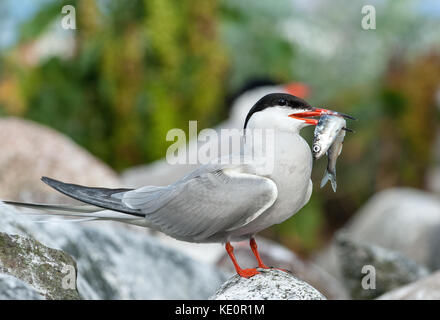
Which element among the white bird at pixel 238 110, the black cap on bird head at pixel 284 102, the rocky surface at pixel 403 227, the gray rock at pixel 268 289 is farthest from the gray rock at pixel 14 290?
the rocky surface at pixel 403 227

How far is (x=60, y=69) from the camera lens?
8633 millimetres

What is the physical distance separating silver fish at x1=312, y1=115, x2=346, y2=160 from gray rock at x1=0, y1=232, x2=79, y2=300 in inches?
44.5

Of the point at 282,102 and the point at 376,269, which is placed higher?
the point at 282,102

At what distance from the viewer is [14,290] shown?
2.06m

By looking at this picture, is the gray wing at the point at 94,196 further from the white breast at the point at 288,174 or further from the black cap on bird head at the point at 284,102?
the black cap on bird head at the point at 284,102

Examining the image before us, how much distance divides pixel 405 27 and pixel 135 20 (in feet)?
18.0

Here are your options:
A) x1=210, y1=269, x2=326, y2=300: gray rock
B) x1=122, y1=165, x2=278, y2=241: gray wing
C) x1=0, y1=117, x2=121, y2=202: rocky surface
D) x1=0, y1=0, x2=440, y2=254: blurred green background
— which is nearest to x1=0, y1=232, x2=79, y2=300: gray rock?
x1=122, y1=165, x2=278, y2=241: gray wing

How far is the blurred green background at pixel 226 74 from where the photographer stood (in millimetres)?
8125

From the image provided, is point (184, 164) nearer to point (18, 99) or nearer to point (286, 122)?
point (286, 122)

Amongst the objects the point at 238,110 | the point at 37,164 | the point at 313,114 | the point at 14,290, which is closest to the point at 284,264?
the point at 238,110

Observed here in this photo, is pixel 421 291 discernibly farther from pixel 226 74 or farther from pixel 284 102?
pixel 226 74

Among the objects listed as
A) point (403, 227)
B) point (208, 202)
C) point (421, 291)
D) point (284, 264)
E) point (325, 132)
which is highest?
point (325, 132)

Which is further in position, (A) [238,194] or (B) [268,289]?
(B) [268,289]

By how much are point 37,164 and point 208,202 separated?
3.00m
